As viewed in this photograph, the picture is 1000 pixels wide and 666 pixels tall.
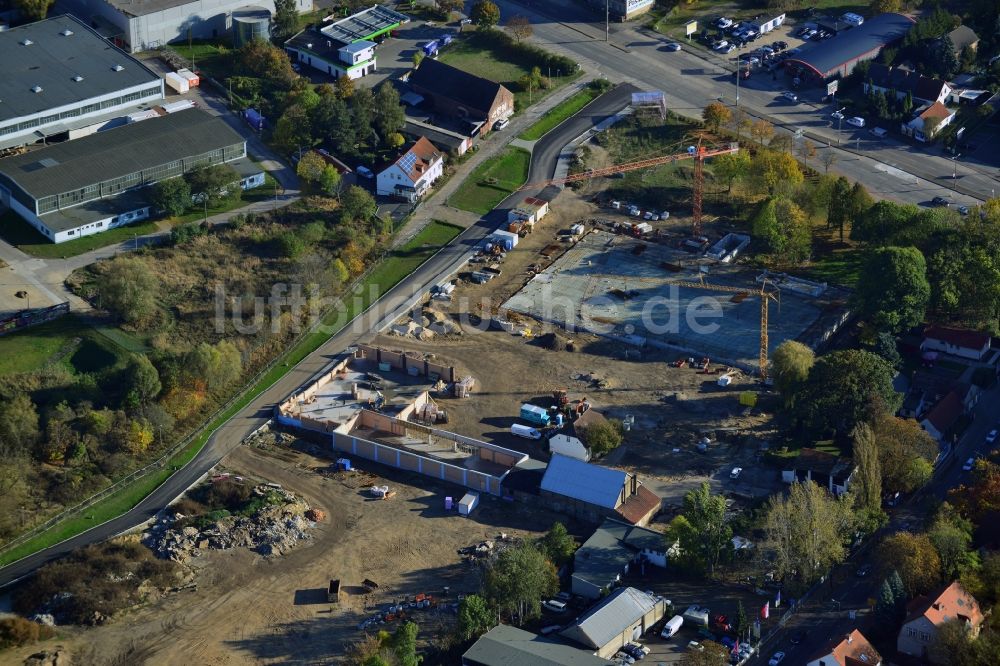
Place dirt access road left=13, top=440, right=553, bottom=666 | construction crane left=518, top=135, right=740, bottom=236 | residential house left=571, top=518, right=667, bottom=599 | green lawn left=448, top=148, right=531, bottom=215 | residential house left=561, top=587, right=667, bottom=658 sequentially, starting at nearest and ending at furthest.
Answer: residential house left=561, top=587, right=667, bottom=658
dirt access road left=13, top=440, right=553, bottom=666
residential house left=571, top=518, right=667, bottom=599
construction crane left=518, top=135, right=740, bottom=236
green lawn left=448, top=148, right=531, bottom=215

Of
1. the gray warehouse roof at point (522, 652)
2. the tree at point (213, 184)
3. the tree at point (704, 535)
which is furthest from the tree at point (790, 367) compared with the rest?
the tree at point (213, 184)

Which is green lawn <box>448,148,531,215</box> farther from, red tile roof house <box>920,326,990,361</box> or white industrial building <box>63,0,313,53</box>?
red tile roof house <box>920,326,990,361</box>

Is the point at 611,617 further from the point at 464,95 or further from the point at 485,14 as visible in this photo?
the point at 485,14

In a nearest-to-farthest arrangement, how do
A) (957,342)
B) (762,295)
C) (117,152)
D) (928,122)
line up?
(957,342)
(762,295)
(117,152)
(928,122)

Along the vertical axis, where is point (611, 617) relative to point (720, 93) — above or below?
below

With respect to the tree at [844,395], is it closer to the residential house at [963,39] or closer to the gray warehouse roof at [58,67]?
the residential house at [963,39]

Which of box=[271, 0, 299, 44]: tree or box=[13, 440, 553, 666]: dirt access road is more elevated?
A: box=[271, 0, 299, 44]: tree

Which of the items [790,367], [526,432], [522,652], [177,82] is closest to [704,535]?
[522,652]

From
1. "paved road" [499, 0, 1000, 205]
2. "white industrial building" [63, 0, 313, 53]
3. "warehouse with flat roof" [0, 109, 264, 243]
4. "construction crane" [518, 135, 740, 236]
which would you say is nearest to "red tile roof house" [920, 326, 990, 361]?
"paved road" [499, 0, 1000, 205]
